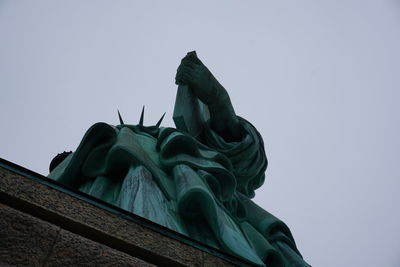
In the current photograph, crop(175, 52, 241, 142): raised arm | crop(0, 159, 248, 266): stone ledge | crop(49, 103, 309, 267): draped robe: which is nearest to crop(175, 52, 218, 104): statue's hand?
crop(175, 52, 241, 142): raised arm

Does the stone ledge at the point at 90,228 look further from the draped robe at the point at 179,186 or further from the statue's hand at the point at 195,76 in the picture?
the statue's hand at the point at 195,76

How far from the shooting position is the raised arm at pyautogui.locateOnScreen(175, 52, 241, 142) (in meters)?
7.34

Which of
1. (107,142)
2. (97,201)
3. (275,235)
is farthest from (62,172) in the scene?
(97,201)

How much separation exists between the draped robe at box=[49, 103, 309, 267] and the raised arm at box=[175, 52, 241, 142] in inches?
25.4

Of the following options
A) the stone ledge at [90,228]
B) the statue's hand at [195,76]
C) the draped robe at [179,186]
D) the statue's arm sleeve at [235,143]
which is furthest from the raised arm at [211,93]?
the stone ledge at [90,228]

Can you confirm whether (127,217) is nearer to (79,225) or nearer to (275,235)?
(79,225)

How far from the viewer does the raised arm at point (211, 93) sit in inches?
289

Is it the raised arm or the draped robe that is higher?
the raised arm

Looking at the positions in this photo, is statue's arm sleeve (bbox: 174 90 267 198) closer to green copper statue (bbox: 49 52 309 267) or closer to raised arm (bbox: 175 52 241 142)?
green copper statue (bbox: 49 52 309 267)

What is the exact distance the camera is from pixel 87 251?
238 cm

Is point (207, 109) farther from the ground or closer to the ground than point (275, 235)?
farther from the ground

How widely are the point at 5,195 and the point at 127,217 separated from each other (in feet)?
1.83

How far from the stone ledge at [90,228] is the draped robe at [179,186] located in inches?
34.3

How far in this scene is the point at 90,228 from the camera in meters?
2.54
